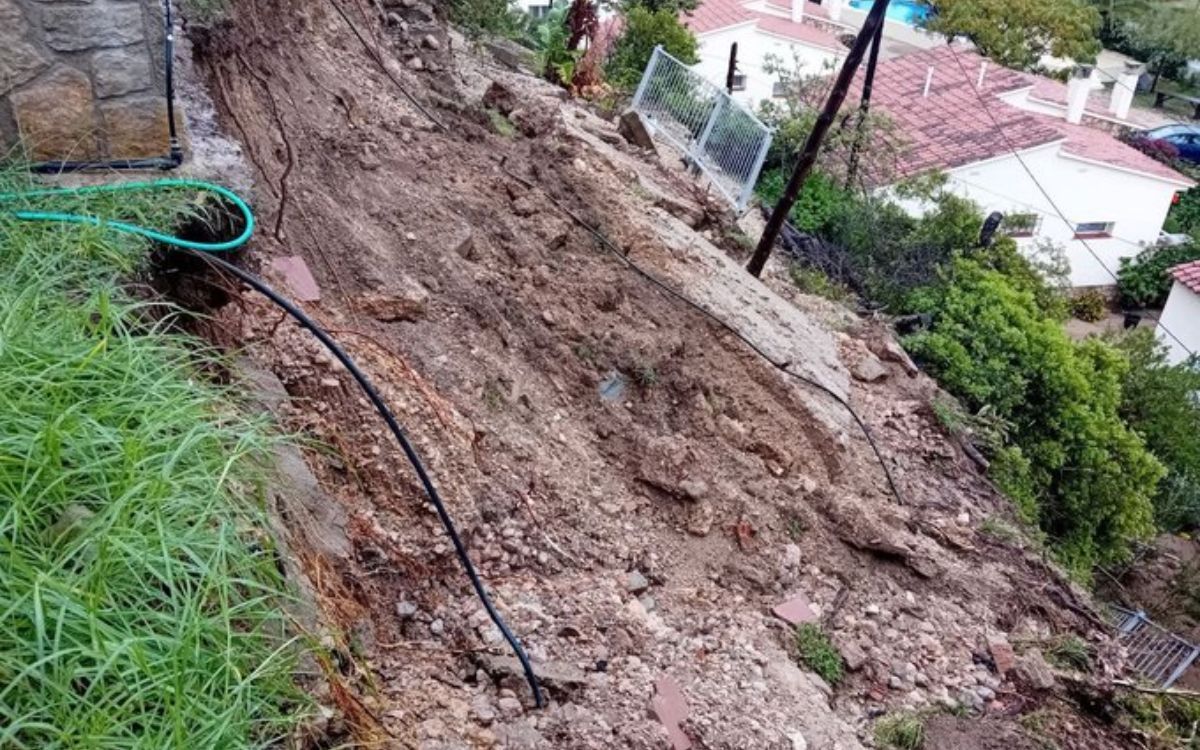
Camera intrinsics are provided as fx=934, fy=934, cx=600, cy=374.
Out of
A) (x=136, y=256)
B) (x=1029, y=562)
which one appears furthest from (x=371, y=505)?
(x=1029, y=562)

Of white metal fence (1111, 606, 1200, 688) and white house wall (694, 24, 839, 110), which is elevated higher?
white house wall (694, 24, 839, 110)

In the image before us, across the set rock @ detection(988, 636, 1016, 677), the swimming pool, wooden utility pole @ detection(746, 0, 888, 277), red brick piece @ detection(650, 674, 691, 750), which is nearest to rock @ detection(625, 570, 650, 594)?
red brick piece @ detection(650, 674, 691, 750)

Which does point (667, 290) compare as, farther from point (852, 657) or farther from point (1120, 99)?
point (1120, 99)

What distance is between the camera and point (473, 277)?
4.94 meters

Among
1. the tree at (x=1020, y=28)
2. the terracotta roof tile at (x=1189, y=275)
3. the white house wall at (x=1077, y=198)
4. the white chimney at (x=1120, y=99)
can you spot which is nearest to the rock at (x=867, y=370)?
the white house wall at (x=1077, y=198)

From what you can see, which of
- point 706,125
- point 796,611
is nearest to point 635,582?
point 796,611

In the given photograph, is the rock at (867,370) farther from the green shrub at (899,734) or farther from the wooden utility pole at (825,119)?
the green shrub at (899,734)

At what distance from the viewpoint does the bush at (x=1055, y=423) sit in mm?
8555

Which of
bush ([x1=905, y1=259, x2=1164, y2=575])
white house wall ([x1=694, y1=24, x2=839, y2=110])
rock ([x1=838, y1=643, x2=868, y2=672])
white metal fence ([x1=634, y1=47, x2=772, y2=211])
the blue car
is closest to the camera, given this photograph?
rock ([x1=838, y1=643, x2=868, y2=672])

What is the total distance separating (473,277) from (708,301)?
6.07 feet

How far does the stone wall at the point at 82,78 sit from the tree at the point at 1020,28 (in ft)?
91.4

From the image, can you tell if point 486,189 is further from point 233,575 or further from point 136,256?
point 233,575

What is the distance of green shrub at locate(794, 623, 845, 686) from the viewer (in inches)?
162

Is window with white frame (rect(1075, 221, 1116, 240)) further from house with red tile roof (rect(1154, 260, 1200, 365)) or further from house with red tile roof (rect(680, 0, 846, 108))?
house with red tile roof (rect(680, 0, 846, 108))
